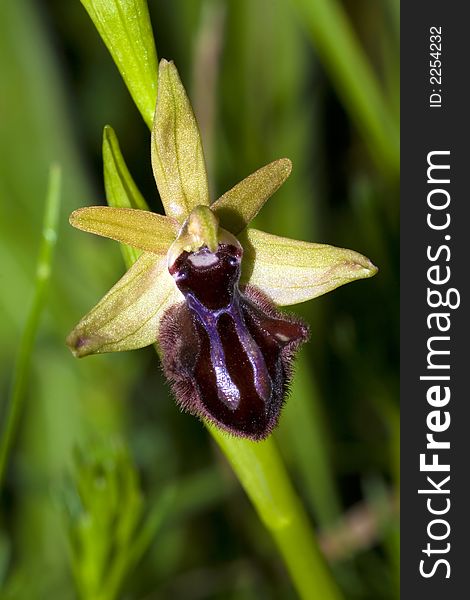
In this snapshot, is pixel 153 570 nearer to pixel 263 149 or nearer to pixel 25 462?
pixel 25 462

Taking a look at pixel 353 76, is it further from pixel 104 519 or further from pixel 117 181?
pixel 104 519

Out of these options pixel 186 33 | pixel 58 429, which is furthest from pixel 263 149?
pixel 58 429

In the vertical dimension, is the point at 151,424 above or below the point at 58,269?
below

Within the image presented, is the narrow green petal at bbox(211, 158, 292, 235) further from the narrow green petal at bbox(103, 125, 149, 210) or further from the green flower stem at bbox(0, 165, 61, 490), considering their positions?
the green flower stem at bbox(0, 165, 61, 490)

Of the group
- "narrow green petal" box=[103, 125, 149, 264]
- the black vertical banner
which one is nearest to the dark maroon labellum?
"narrow green petal" box=[103, 125, 149, 264]

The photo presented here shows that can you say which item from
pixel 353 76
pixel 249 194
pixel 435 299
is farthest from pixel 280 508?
pixel 353 76

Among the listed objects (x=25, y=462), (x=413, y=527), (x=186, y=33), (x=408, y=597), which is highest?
(x=186, y=33)

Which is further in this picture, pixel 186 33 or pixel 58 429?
pixel 186 33
